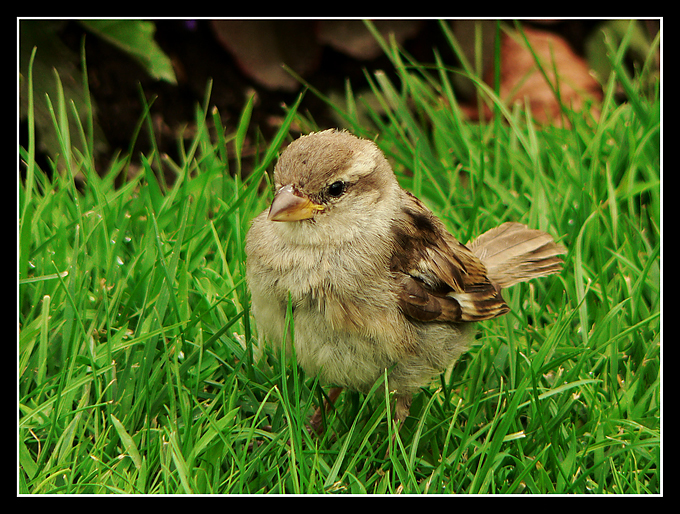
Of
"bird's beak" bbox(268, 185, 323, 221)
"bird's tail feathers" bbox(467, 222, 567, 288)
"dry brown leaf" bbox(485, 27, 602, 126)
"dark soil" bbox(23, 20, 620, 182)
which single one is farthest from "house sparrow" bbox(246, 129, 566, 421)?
"dry brown leaf" bbox(485, 27, 602, 126)

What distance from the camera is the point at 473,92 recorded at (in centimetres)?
484

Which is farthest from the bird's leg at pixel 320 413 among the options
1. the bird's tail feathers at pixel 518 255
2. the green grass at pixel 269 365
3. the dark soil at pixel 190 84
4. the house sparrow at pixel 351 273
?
the dark soil at pixel 190 84

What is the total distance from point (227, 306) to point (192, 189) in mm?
789

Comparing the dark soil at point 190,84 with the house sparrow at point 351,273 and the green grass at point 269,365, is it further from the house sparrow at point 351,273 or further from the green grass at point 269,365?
the house sparrow at point 351,273

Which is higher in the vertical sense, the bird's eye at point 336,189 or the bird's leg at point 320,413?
the bird's eye at point 336,189

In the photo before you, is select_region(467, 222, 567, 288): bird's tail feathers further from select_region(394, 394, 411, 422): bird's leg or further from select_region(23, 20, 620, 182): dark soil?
select_region(23, 20, 620, 182): dark soil

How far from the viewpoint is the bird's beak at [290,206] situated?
2.27 meters

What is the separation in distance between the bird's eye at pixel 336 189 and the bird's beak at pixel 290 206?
0.25 ft

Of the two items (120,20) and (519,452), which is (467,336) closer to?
(519,452)

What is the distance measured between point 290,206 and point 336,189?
190 millimetres

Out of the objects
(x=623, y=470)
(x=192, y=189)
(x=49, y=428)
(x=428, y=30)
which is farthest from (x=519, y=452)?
(x=428, y=30)

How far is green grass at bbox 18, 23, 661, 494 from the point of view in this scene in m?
2.35

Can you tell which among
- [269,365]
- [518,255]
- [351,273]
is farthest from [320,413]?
[518,255]

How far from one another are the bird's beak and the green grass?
1.72 ft
